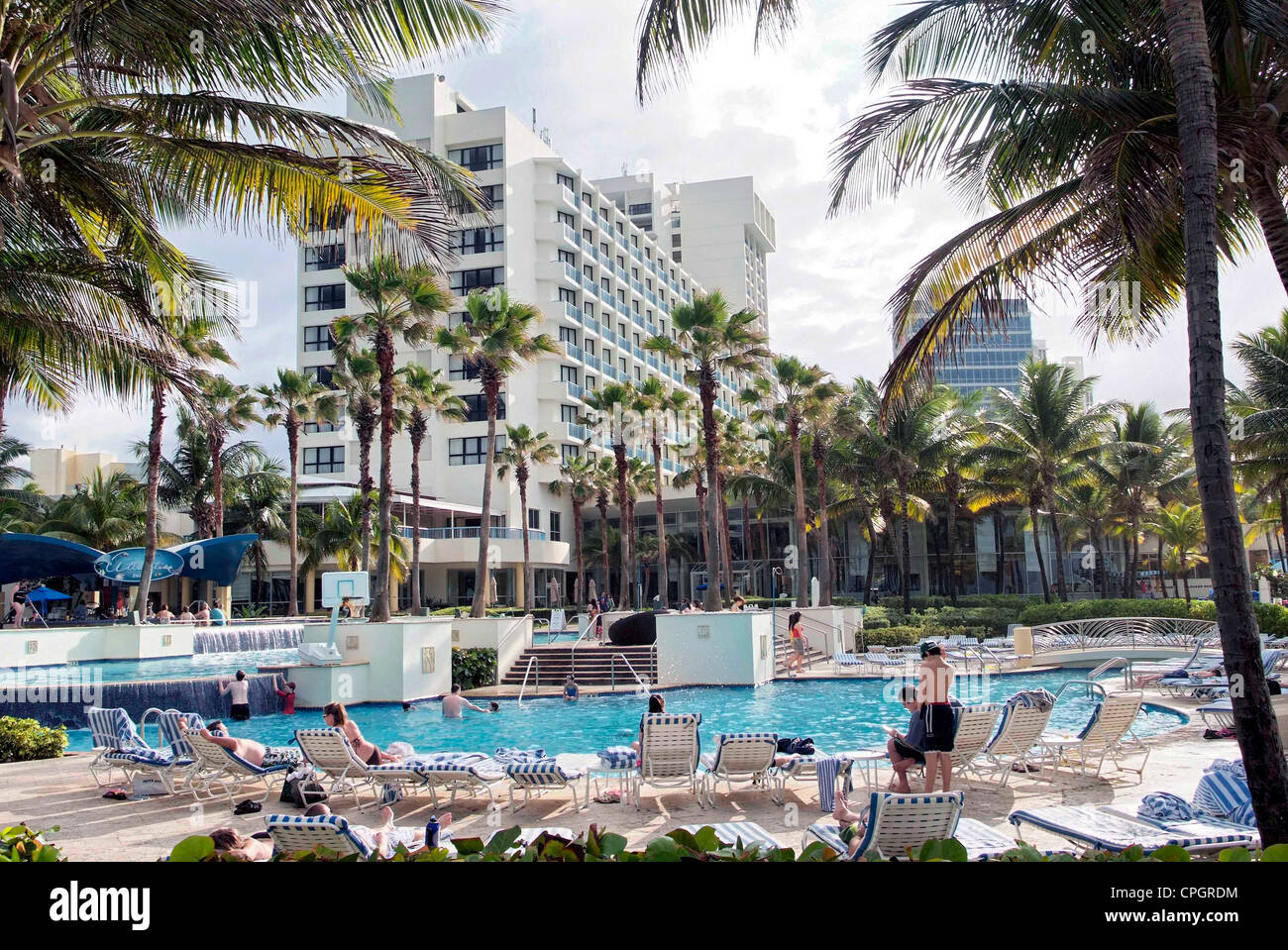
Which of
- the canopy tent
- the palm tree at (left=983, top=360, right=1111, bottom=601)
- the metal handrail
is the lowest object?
the metal handrail

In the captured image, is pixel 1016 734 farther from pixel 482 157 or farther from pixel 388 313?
pixel 482 157

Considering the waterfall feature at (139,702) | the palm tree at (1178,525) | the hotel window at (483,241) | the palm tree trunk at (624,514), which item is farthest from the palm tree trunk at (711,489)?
the palm tree at (1178,525)

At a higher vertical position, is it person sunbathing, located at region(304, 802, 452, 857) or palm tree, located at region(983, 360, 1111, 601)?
palm tree, located at region(983, 360, 1111, 601)

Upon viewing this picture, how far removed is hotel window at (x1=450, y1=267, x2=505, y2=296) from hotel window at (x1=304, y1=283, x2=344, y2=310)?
1.71 feet

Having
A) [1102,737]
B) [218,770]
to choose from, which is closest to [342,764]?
[218,770]

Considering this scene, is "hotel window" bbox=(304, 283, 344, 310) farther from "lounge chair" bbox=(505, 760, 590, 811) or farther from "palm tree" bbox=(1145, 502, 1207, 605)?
"lounge chair" bbox=(505, 760, 590, 811)

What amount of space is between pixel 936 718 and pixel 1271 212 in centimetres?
491

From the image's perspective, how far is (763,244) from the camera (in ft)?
318

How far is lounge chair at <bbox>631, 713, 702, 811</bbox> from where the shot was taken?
9000mm

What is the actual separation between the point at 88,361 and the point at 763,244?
301 feet

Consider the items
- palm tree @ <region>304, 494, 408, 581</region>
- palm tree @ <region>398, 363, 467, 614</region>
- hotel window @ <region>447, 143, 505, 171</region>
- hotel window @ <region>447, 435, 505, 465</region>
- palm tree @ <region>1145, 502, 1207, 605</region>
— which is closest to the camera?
palm tree @ <region>398, 363, 467, 614</region>

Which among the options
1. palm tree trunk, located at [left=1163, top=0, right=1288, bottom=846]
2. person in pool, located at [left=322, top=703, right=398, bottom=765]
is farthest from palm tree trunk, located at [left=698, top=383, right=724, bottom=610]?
palm tree trunk, located at [left=1163, top=0, right=1288, bottom=846]

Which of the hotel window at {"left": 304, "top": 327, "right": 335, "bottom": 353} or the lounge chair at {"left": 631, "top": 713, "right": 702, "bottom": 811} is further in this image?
the hotel window at {"left": 304, "top": 327, "right": 335, "bottom": 353}
